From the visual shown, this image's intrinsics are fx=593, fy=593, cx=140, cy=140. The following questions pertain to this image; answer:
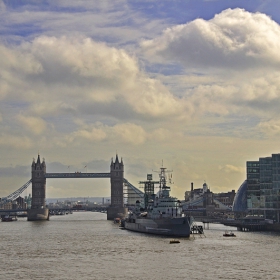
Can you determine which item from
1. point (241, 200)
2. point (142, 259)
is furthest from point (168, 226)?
point (241, 200)

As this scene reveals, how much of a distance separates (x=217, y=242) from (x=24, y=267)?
40276 mm

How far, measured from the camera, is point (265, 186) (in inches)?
5635

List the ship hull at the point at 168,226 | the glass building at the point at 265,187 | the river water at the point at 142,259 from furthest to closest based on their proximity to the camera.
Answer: the glass building at the point at 265,187 < the ship hull at the point at 168,226 < the river water at the point at 142,259

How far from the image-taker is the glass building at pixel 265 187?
138 metres

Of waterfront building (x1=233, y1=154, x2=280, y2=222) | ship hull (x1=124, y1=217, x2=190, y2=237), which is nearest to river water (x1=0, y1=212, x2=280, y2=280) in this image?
ship hull (x1=124, y1=217, x2=190, y2=237)

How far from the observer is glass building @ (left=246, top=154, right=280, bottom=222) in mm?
138125

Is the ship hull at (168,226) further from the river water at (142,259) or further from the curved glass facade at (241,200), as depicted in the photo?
the curved glass facade at (241,200)

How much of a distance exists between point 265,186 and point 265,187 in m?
0.26

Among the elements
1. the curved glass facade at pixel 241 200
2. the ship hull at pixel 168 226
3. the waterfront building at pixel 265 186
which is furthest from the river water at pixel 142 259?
the curved glass facade at pixel 241 200

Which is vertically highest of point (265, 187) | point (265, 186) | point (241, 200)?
point (265, 186)

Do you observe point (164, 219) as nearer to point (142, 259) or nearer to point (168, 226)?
point (168, 226)

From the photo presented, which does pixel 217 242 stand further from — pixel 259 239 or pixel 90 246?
pixel 90 246

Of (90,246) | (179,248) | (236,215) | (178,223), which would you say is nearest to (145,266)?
(179,248)

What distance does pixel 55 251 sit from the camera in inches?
3327
